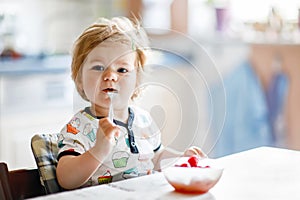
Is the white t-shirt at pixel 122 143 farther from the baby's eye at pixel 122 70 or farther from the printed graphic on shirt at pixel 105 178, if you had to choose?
the baby's eye at pixel 122 70

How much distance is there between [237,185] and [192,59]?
205 cm

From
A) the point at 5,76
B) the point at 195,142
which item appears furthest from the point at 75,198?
the point at 5,76

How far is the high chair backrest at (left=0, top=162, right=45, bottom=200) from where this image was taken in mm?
1285

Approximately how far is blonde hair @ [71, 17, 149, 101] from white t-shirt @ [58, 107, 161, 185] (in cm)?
7

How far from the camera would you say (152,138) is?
4.31 ft

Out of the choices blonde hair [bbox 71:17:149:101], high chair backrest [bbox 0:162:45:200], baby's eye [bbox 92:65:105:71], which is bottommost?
high chair backrest [bbox 0:162:45:200]

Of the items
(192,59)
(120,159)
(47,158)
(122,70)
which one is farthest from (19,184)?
(192,59)

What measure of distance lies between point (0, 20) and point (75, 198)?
7.68ft

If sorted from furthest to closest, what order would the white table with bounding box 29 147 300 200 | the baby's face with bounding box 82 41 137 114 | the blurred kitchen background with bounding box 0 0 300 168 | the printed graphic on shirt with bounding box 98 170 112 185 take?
1. the blurred kitchen background with bounding box 0 0 300 168
2. the printed graphic on shirt with bounding box 98 170 112 185
3. the baby's face with bounding box 82 41 137 114
4. the white table with bounding box 29 147 300 200

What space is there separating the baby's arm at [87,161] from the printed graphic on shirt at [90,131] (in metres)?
0.06

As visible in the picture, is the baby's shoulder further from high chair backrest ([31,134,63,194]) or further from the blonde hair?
high chair backrest ([31,134,63,194])

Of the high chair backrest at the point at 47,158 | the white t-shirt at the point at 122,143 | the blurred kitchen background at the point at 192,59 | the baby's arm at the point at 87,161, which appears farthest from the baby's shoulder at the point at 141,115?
the blurred kitchen background at the point at 192,59

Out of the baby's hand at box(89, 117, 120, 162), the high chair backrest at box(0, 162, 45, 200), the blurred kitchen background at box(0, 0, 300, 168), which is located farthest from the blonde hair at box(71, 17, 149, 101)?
the blurred kitchen background at box(0, 0, 300, 168)

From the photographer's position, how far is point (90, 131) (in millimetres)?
1335
